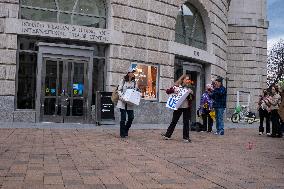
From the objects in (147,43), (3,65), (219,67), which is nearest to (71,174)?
(3,65)

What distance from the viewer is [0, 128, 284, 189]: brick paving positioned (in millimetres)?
4895

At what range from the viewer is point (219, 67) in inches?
966

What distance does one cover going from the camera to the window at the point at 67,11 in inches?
622

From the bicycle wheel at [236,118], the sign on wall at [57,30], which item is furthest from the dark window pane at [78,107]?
the bicycle wheel at [236,118]

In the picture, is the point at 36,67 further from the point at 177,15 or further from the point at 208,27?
the point at 208,27

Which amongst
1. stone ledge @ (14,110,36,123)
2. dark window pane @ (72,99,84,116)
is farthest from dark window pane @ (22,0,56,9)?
stone ledge @ (14,110,36,123)

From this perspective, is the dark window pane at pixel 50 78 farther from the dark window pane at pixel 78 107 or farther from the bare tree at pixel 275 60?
the bare tree at pixel 275 60

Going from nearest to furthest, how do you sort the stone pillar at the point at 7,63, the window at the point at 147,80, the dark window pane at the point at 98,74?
1. the stone pillar at the point at 7,63
2. the dark window pane at the point at 98,74
3. the window at the point at 147,80

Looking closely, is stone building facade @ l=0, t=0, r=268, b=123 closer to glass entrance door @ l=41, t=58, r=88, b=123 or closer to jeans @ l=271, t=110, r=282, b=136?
glass entrance door @ l=41, t=58, r=88, b=123

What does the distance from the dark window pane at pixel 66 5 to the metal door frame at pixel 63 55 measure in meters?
1.60

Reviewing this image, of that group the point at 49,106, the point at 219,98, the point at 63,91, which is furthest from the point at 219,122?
the point at 49,106

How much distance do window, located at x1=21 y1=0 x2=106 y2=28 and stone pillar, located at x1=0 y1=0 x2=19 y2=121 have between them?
0.61 m

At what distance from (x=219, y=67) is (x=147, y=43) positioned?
8.02 m

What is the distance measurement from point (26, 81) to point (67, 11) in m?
3.28
